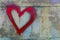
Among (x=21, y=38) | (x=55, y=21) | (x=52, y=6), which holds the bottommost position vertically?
(x=21, y=38)

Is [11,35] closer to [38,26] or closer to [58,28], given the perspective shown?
[38,26]

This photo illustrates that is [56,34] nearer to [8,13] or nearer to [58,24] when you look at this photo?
[58,24]

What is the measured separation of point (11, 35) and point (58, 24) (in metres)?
1.05

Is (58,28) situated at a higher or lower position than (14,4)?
lower

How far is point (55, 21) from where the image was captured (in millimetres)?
3969

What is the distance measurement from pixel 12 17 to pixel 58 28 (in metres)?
1.02

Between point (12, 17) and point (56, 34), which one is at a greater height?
point (12, 17)

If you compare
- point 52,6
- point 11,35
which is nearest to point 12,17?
point 11,35

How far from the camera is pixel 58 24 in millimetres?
3969

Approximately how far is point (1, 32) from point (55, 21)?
3.92 feet

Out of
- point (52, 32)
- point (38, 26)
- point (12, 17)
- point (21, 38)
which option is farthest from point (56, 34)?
point (12, 17)

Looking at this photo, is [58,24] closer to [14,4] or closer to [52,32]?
[52,32]

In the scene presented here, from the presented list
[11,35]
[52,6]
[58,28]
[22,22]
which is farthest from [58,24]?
[11,35]

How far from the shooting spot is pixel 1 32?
3957 millimetres
